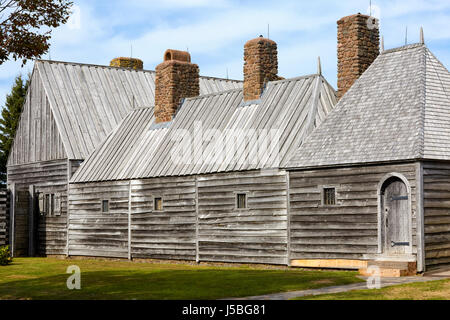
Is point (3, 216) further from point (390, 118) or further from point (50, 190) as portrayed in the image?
point (390, 118)

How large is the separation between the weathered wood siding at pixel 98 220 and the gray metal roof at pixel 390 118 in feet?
32.5

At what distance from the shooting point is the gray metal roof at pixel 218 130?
85.5ft

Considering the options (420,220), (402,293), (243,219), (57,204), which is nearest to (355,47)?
(243,219)

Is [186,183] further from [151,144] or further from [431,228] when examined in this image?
[431,228]

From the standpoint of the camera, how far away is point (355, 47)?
2630 centimetres

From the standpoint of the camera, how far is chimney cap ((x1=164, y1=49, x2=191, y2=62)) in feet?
111

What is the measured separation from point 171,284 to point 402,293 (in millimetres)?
6012

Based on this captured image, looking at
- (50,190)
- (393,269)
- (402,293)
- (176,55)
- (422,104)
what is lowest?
(402,293)

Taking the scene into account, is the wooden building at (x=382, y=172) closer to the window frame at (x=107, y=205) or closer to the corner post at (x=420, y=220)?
the corner post at (x=420, y=220)

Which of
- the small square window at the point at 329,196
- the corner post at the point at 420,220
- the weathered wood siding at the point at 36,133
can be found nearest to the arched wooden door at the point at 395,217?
the corner post at the point at 420,220

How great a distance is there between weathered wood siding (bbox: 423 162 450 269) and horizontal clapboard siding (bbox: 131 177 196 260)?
968 centimetres

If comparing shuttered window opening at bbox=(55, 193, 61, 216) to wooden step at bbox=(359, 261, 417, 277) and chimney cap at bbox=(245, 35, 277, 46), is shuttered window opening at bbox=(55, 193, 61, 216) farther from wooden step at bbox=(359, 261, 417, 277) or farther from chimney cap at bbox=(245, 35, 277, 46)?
wooden step at bbox=(359, 261, 417, 277)

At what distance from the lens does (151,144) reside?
3228cm

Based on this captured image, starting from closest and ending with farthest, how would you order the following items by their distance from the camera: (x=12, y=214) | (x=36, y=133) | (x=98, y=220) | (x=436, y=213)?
(x=436, y=213)
(x=98, y=220)
(x=12, y=214)
(x=36, y=133)
